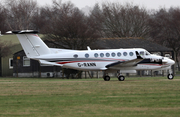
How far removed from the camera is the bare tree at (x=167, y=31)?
6650 cm

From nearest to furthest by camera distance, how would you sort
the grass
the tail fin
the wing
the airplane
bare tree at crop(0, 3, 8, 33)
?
the grass
the wing
the airplane
the tail fin
bare tree at crop(0, 3, 8, 33)

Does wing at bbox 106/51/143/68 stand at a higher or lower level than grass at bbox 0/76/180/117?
higher

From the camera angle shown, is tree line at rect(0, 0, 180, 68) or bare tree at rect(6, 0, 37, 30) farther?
bare tree at rect(6, 0, 37, 30)

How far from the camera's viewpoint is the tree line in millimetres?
45062

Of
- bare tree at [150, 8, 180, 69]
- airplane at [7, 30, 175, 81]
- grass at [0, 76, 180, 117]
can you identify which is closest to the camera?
grass at [0, 76, 180, 117]

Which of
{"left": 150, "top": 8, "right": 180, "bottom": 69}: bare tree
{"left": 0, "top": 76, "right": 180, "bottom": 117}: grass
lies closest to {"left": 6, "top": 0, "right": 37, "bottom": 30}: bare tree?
{"left": 150, "top": 8, "right": 180, "bottom": 69}: bare tree

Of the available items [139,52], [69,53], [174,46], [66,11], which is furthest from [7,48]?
[66,11]

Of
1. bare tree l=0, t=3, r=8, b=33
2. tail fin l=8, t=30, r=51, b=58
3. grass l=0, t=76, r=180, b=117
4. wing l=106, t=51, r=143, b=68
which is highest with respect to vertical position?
bare tree l=0, t=3, r=8, b=33

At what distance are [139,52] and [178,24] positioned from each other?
146 feet

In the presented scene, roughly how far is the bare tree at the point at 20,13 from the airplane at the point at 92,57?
72.1m

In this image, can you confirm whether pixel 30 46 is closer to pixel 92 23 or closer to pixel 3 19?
pixel 92 23

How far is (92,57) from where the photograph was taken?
2931cm

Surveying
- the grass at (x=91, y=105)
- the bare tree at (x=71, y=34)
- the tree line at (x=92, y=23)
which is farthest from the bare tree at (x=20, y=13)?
the grass at (x=91, y=105)

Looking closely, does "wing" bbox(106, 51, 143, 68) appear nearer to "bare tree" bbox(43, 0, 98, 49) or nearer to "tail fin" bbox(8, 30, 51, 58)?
"tail fin" bbox(8, 30, 51, 58)
